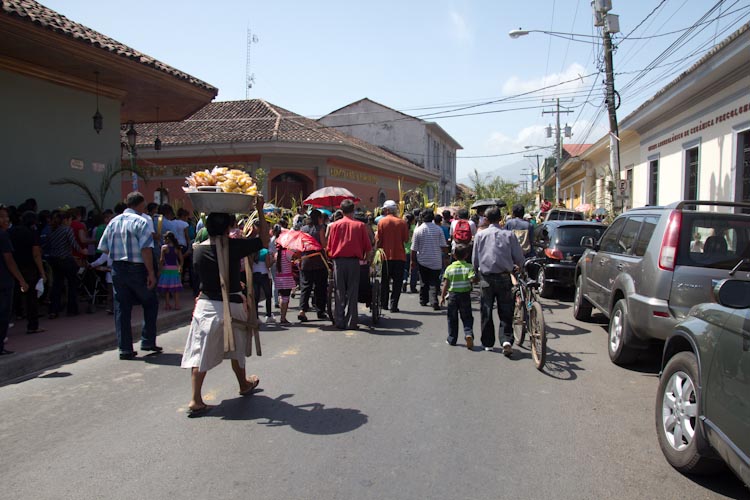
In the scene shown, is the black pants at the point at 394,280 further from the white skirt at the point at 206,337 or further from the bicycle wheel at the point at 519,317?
the white skirt at the point at 206,337

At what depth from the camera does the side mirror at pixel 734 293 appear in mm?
3143

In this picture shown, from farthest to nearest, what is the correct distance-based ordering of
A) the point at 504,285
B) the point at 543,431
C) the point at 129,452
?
the point at 504,285 < the point at 543,431 < the point at 129,452

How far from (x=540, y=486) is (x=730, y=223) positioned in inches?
143

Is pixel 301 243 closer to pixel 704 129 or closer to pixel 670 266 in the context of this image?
pixel 670 266

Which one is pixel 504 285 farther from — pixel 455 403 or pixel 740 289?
pixel 740 289

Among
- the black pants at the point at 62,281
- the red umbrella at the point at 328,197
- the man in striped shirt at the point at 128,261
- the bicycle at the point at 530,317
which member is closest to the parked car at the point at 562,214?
the red umbrella at the point at 328,197

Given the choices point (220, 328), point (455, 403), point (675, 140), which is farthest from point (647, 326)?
point (675, 140)

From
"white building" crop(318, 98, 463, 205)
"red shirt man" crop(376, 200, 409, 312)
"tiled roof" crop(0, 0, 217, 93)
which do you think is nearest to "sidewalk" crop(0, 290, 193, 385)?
"red shirt man" crop(376, 200, 409, 312)

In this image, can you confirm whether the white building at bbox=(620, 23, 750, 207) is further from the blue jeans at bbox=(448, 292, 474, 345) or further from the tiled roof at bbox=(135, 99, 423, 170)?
the tiled roof at bbox=(135, 99, 423, 170)

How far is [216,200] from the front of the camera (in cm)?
488

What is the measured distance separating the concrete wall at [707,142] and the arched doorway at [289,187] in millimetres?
14053

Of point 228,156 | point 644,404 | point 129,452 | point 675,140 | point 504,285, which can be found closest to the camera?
point 129,452

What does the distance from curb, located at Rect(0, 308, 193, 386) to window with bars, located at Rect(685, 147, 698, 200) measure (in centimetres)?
1369

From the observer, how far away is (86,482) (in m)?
3.76
